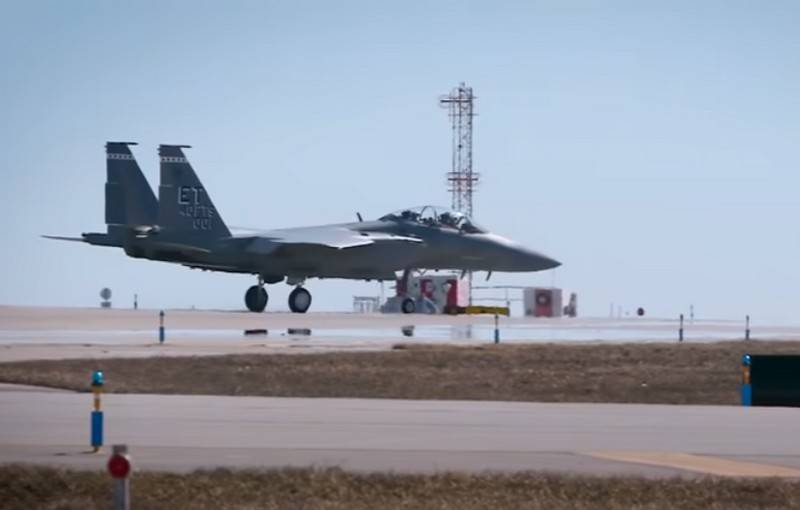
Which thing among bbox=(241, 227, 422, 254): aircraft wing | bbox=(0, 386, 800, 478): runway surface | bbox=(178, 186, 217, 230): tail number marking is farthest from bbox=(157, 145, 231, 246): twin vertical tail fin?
bbox=(0, 386, 800, 478): runway surface

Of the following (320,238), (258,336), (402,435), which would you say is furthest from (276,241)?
(402,435)

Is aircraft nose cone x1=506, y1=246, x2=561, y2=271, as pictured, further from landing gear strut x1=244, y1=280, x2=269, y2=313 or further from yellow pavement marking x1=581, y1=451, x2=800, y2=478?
yellow pavement marking x1=581, y1=451, x2=800, y2=478

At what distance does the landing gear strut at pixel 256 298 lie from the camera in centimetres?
5356

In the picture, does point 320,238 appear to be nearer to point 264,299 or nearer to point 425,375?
point 264,299

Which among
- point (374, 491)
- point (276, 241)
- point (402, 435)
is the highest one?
point (276, 241)

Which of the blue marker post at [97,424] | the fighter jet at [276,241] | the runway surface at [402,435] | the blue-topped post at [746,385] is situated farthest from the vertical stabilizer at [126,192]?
the blue marker post at [97,424]

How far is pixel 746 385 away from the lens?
Answer: 24875 mm

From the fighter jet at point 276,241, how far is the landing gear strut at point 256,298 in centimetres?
4

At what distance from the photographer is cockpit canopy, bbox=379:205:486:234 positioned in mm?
55125

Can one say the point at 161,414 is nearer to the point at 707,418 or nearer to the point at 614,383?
the point at 707,418

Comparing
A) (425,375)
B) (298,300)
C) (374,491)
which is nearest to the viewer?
(374,491)

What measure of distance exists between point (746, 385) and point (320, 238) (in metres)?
29.8

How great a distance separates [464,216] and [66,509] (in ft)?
143

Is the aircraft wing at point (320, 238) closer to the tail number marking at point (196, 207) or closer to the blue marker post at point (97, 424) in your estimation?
the tail number marking at point (196, 207)
